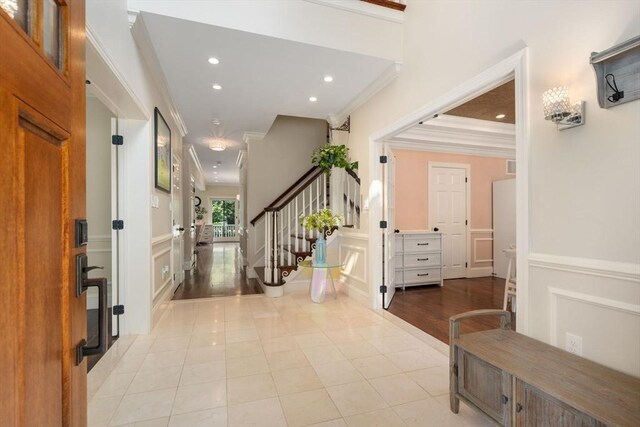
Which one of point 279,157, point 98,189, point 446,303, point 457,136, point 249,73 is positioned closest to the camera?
point 249,73

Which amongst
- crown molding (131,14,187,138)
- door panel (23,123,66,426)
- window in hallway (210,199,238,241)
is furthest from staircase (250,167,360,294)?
window in hallway (210,199,238,241)

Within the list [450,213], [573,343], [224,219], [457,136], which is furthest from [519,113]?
[224,219]

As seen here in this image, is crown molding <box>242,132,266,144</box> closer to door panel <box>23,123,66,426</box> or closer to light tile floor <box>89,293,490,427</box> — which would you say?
light tile floor <box>89,293,490,427</box>

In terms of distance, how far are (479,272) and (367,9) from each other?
4.87 meters

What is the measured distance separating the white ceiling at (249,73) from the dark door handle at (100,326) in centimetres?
256

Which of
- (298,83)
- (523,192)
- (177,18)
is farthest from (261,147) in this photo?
(523,192)

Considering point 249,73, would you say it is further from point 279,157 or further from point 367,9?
point 279,157

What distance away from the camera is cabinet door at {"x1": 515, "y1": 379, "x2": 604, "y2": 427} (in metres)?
1.24

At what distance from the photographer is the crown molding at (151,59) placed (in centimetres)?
269

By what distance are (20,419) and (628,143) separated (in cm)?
234

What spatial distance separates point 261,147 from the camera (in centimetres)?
616

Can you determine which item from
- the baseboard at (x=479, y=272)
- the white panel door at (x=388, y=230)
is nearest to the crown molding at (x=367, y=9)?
the white panel door at (x=388, y=230)

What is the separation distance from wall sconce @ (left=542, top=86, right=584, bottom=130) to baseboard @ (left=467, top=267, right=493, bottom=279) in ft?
15.1

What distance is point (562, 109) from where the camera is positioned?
1.65 metres
